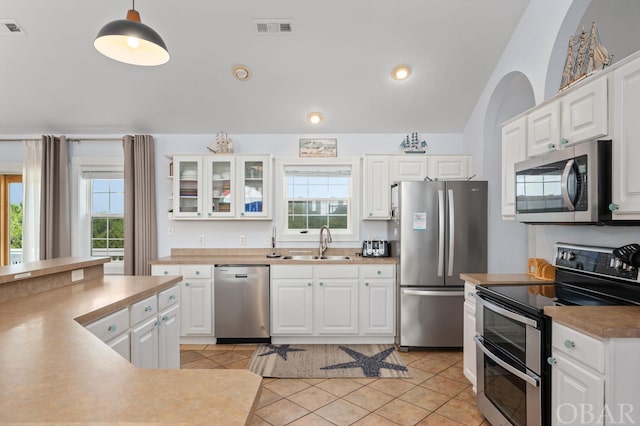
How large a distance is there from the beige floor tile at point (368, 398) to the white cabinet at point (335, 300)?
954 millimetres

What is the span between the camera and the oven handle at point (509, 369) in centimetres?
172

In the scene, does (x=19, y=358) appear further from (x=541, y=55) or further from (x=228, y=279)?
(x=541, y=55)

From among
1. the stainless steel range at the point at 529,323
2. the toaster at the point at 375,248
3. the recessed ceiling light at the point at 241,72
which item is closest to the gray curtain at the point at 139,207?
the recessed ceiling light at the point at 241,72

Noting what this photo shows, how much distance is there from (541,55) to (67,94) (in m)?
4.57

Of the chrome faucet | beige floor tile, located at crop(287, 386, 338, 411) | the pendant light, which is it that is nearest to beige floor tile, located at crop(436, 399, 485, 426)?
beige floor tile, located at crop(287, 386, 338, 411)

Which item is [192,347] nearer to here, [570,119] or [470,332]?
[470,332]

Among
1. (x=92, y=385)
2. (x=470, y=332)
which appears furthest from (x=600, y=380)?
(x=92, y=385)

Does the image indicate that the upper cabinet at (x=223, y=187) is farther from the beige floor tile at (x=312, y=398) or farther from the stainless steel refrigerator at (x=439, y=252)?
the beige floor tile at (x=312, y=398)

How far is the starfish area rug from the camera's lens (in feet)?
10.0

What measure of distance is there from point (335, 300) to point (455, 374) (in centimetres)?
131

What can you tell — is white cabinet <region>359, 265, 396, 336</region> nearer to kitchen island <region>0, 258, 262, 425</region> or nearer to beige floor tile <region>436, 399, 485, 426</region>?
beige floor tile <region>436, 399, 485, 426</region>

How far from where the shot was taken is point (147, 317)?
2209mm

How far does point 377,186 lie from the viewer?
404 centimetres

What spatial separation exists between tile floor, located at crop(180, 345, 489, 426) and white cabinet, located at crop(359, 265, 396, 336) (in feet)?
1.67
